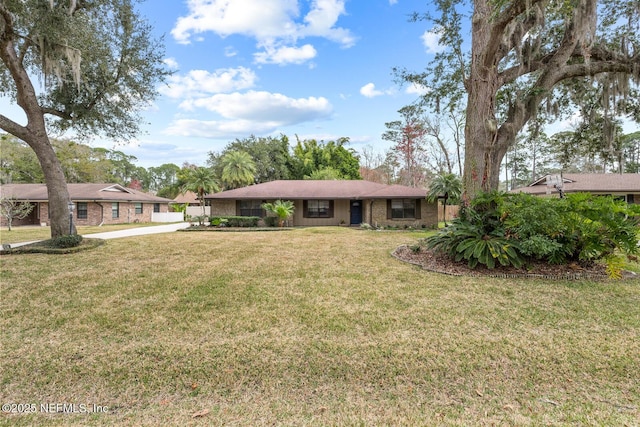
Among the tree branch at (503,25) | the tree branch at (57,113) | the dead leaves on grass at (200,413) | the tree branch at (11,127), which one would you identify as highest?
the tree branch at (503,25)

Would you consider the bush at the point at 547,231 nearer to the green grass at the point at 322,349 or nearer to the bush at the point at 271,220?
the green grass at the point at 322,349

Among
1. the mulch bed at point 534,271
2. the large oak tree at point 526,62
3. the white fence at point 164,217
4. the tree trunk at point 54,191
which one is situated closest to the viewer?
the mulch bed at point 534,271

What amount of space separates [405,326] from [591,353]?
1.89m

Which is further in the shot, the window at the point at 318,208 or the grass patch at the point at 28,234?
the window at the point at 318,208

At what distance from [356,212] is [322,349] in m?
15.8

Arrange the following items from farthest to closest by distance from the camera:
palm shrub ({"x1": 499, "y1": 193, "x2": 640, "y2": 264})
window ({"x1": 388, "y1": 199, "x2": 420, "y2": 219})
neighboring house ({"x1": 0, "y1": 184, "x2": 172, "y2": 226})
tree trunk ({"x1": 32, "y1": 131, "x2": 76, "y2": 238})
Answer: neighboring house ({"x1": 0, "y1": 184, "x2": 172, "y2": 226}) < window ({"x1": 388, "y1": 199, "x2": 420, "y2": 219}) < tree trunk ({"x1": 32, "y1": 131, "x2": 76, "y2": 238}) < palm shrub ({"x1": 499, "y1": 193, "x2": 640, "y2": 264})

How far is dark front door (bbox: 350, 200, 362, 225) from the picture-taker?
61.4 ft

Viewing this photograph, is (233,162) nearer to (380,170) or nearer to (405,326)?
(380,170)

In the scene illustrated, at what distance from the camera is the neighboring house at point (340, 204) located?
17.0 meters

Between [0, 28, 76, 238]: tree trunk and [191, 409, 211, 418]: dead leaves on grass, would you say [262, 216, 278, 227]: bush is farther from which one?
[191, 409, 211, 418]: dead leaves on grass

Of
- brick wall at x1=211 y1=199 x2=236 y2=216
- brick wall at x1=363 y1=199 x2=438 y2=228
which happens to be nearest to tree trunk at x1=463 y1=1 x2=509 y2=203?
brick wall at x1=363 y1=199 x2=438 y2=228

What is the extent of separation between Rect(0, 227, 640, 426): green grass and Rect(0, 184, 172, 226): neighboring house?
18816 mm

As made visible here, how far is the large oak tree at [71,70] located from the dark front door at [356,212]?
40.1ft

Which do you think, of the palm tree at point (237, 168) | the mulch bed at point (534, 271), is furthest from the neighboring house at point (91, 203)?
the mulch bed at point (534, 271)
